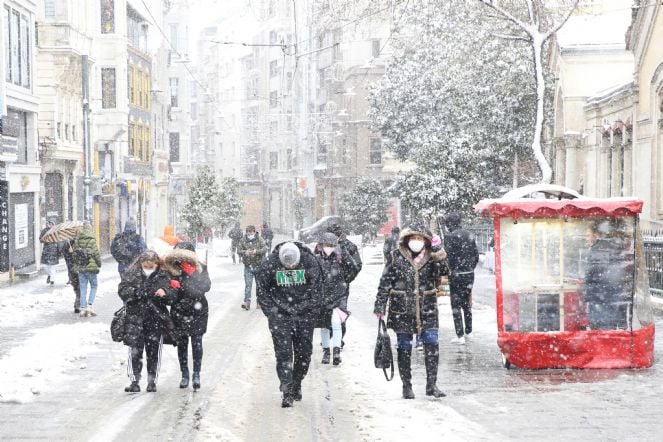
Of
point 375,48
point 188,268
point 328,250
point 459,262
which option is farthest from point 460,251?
point 375,48

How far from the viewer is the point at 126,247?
58.2 ft

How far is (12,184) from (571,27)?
57.5 feet

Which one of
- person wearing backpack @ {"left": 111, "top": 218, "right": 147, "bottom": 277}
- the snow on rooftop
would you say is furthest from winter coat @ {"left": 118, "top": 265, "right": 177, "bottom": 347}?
the snow on rooftop

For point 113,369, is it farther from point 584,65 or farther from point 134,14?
point 134,14

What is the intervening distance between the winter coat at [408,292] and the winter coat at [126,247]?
877 centimetres

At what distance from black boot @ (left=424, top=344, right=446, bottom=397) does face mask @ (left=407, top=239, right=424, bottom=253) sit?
94cm

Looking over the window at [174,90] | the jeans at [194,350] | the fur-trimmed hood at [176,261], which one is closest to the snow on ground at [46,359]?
the jeans at [194,350]

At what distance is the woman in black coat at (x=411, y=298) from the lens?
31.9 ft

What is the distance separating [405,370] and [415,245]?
3.98 feet

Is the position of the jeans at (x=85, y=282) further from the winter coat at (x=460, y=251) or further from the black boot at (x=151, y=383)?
the black boot at (x=151, y=383)

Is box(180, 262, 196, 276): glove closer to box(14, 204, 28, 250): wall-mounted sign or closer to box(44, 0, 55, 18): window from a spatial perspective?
box(14, 204, 28, 250): wall-mounted sign

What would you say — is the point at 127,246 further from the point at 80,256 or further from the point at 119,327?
the point at 119,327

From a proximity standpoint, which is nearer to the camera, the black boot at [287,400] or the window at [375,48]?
the black boot at [287,400]

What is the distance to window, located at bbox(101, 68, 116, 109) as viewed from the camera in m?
44.7
